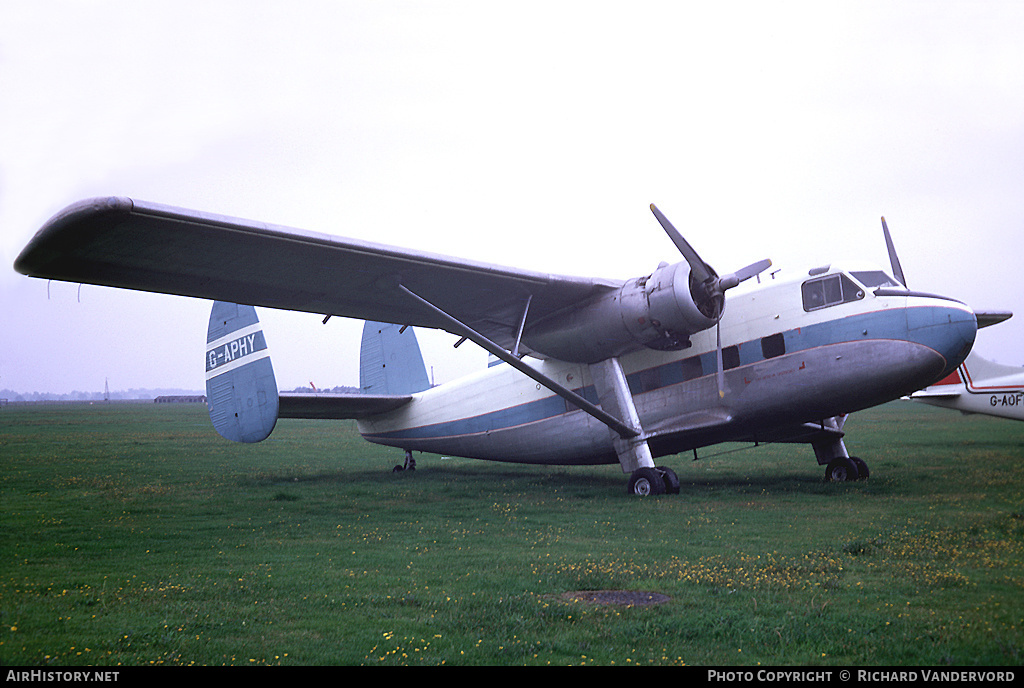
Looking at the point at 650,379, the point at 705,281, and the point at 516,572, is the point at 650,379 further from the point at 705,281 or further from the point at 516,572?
the point at 516,572

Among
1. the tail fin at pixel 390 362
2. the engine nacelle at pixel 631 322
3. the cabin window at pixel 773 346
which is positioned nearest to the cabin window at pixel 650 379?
the engine nacelle at pixel 631 322

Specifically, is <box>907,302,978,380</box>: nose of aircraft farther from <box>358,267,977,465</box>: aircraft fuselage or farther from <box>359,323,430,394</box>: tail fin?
<box>359,323,430,394</box>: tail fin

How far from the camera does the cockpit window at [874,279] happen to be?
12.6m

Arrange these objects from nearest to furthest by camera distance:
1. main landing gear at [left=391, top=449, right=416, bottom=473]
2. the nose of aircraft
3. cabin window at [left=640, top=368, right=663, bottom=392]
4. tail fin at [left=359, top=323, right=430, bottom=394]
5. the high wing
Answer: the high wing < the nose of aircraft < cabin window at [left=640, top=368, right=663, bottom=392] < main landing gear at [left=391, top=449, right=416, bottom=473] < tail fin at [left=359, top=323, right=430, bottom=394]

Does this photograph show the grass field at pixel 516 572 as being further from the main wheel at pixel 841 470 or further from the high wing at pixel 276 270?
the high wing at pixel 276 270

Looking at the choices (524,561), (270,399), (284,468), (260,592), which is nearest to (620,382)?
(524,561)

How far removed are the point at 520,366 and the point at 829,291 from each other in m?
5.60

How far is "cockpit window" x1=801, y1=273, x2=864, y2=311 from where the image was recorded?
12.5 metres

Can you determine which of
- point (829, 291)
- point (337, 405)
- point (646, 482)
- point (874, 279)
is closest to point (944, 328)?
point (874, 279)

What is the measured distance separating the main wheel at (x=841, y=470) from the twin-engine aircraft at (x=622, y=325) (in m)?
0.03

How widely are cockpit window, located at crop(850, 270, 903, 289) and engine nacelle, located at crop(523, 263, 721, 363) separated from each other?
2.55m

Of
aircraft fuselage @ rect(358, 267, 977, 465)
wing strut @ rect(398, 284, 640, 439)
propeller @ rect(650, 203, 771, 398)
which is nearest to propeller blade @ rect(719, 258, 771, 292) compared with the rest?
propeller @ rect(650, 203, 771, 398)

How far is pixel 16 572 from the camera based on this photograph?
25.3 ft

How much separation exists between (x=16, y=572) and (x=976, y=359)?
24.6 meters
